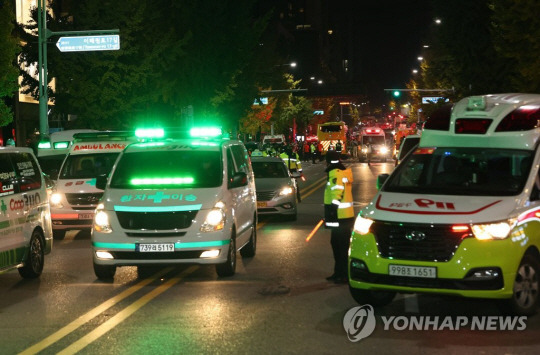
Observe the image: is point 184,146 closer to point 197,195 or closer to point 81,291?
point 197,195

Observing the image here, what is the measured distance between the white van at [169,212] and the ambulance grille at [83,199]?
4664mm

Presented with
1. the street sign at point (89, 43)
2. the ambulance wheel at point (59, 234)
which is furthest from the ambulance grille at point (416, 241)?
the street sign at point (89, 43)

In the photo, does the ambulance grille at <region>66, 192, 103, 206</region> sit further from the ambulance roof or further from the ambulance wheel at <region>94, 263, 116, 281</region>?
the ambulance roof

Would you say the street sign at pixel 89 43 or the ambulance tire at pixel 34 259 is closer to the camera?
the ambulance tire at pixel 34 259

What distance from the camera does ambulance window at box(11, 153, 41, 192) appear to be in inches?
488

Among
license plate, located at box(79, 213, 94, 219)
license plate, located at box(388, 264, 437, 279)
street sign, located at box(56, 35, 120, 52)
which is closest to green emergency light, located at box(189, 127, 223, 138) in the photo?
license plate, located at box(79, 213, 94, 219)

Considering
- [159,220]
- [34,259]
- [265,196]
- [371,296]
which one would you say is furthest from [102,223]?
[265,196]

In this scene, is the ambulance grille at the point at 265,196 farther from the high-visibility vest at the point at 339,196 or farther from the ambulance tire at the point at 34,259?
the high-visibility vest at the point at 339,196

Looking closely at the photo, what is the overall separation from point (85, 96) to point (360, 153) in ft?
134

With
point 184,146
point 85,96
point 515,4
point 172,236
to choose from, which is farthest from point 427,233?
point 515,4

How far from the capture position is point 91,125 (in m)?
34.7

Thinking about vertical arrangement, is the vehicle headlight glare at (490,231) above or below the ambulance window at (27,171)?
below

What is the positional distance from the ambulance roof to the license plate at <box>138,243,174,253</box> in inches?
135

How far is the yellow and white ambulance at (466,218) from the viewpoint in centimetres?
867
